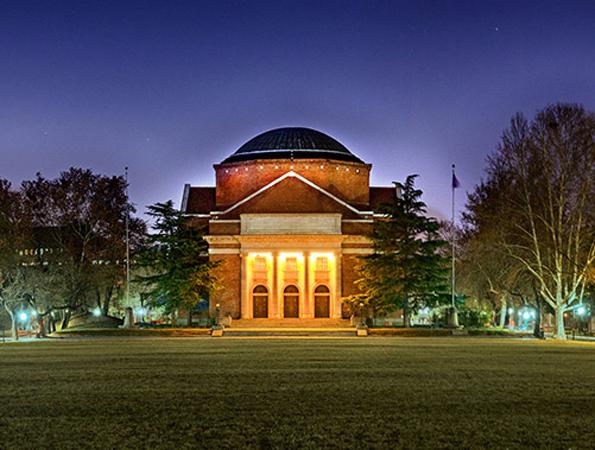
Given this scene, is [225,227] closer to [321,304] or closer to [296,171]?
[296,171]

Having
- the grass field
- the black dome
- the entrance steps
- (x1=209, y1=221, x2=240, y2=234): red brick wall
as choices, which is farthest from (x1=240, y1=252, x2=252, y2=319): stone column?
the grass field

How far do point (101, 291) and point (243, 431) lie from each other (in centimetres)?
6604

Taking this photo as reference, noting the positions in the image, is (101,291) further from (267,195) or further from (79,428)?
(79,428)

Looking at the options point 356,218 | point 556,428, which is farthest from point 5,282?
point 556,428

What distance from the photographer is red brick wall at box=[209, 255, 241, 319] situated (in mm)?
72438

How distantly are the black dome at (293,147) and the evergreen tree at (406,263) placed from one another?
16132 millimetres

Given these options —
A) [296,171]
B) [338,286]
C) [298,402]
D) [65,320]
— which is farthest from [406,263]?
[298,402]

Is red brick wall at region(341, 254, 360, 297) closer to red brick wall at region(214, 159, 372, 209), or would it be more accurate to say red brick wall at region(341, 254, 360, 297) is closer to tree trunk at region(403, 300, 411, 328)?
tree trunk at region(403, 300, 411, 328)

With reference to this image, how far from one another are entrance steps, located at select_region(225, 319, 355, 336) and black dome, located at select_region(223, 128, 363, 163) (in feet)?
58.5

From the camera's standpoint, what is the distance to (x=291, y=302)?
73.3m

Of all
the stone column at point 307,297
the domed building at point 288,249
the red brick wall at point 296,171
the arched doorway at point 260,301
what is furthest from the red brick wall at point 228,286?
the red brick wall at point 296,171

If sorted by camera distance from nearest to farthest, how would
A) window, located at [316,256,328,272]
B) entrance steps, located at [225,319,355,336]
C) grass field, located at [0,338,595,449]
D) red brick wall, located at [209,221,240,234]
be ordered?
grass field, located at [0,338,595,449]
entrance steps, located at [225,319,355,336]
red brick wall, located at [209,221,240,234]
window, located at [316,256,328,272]

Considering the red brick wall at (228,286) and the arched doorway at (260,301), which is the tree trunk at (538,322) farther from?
the red brick wall at (228,286)

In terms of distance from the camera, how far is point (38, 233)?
235ft
